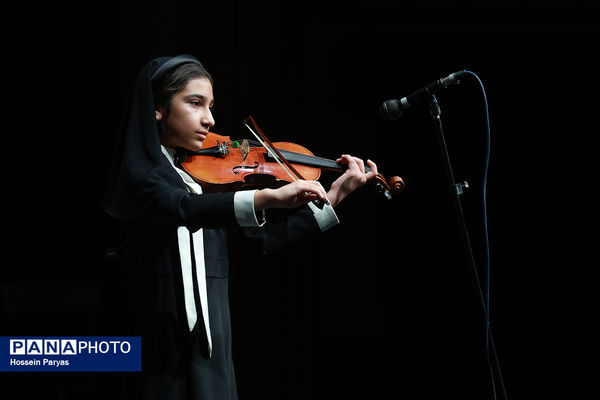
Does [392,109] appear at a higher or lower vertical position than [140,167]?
higher

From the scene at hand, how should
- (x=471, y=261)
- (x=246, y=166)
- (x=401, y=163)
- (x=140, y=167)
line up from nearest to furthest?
(x=140, y=167) < (x=471, y=261) < (x=246, y=166) < (x=401, y=163)

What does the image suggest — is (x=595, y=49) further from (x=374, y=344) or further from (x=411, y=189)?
(x=374, y=344)

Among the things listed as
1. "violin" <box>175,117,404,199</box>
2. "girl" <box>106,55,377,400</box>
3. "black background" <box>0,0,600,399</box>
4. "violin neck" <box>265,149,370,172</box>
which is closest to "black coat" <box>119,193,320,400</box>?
"girl" <box>106,55,377,400</box>

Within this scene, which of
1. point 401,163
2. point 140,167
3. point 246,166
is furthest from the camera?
point 401,163

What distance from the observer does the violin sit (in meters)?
1.59

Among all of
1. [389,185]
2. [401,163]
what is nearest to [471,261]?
[389,185]

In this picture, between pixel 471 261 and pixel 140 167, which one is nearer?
pixel 140 167

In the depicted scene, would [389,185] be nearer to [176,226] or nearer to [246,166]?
[246,166]

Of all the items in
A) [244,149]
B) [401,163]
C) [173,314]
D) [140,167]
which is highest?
[401,163]

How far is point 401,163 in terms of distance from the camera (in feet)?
9.59

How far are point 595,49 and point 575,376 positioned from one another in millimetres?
1566

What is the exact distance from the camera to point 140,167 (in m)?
1.39

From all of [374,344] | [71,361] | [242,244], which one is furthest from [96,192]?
[374,344]

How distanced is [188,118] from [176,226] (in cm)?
29
